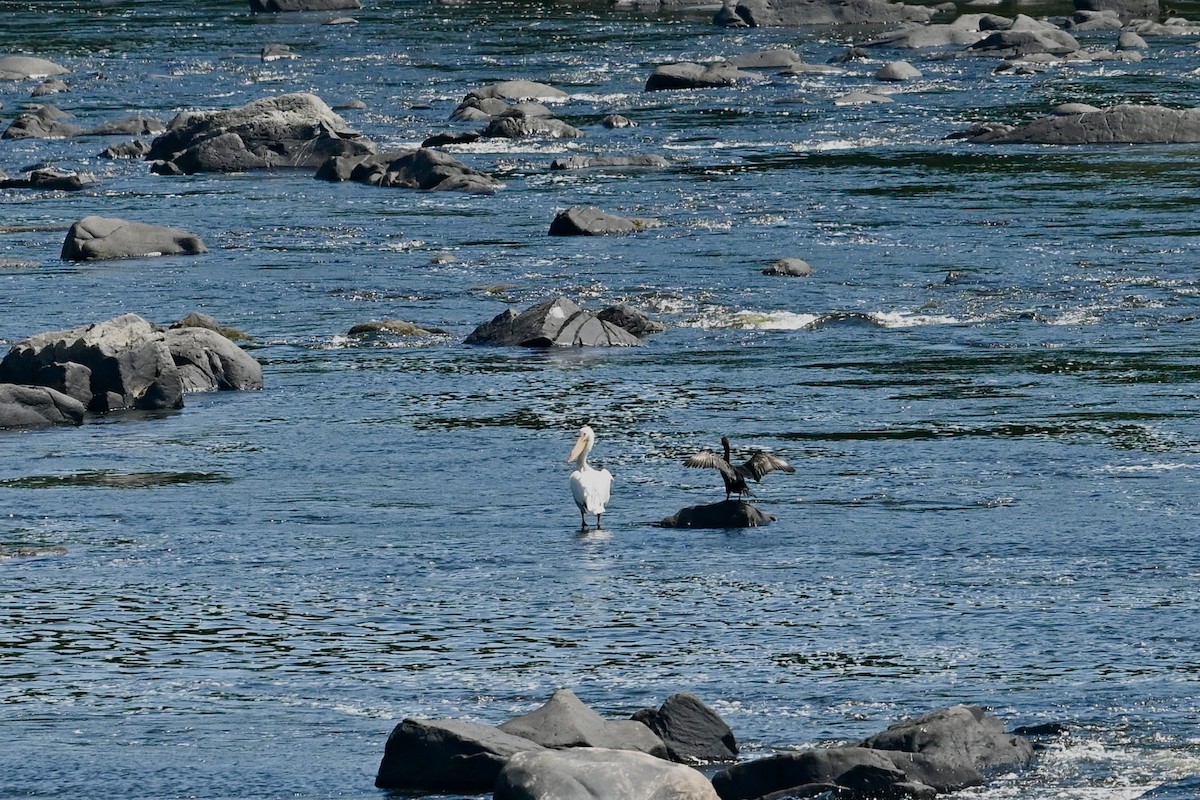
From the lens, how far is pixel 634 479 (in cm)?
1861

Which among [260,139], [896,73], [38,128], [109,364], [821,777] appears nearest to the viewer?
[821,777]

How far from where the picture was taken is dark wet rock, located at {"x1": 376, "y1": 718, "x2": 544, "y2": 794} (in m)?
11.0

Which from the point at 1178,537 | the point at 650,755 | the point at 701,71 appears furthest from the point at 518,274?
the point at 701,71

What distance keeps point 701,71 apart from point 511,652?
4262cm

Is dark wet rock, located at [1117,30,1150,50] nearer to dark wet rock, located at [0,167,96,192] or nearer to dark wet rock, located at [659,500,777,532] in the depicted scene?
dark wet rock, located at [0,167,96,192]

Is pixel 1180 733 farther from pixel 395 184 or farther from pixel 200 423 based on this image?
pixel 395 184

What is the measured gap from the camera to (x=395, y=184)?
129 ft

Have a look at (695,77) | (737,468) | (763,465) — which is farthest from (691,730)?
(695,77)

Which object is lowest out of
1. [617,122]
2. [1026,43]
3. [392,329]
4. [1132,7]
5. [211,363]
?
[392,329]

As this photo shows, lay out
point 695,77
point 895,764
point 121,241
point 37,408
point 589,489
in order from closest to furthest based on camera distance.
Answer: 1. point 895,764
2. point 589,489
3. point 37,408
4. point 121,241
5. point 695,77

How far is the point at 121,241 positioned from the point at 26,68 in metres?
30.9

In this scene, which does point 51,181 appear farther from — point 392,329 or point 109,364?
point 109,364

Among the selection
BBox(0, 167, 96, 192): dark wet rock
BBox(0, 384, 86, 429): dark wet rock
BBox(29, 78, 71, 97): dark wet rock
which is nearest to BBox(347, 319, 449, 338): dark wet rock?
BBox(0, 384, 86, 429): dark wet rock

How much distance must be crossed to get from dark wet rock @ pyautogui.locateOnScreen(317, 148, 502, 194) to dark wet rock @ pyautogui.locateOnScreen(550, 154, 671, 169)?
1.92m
